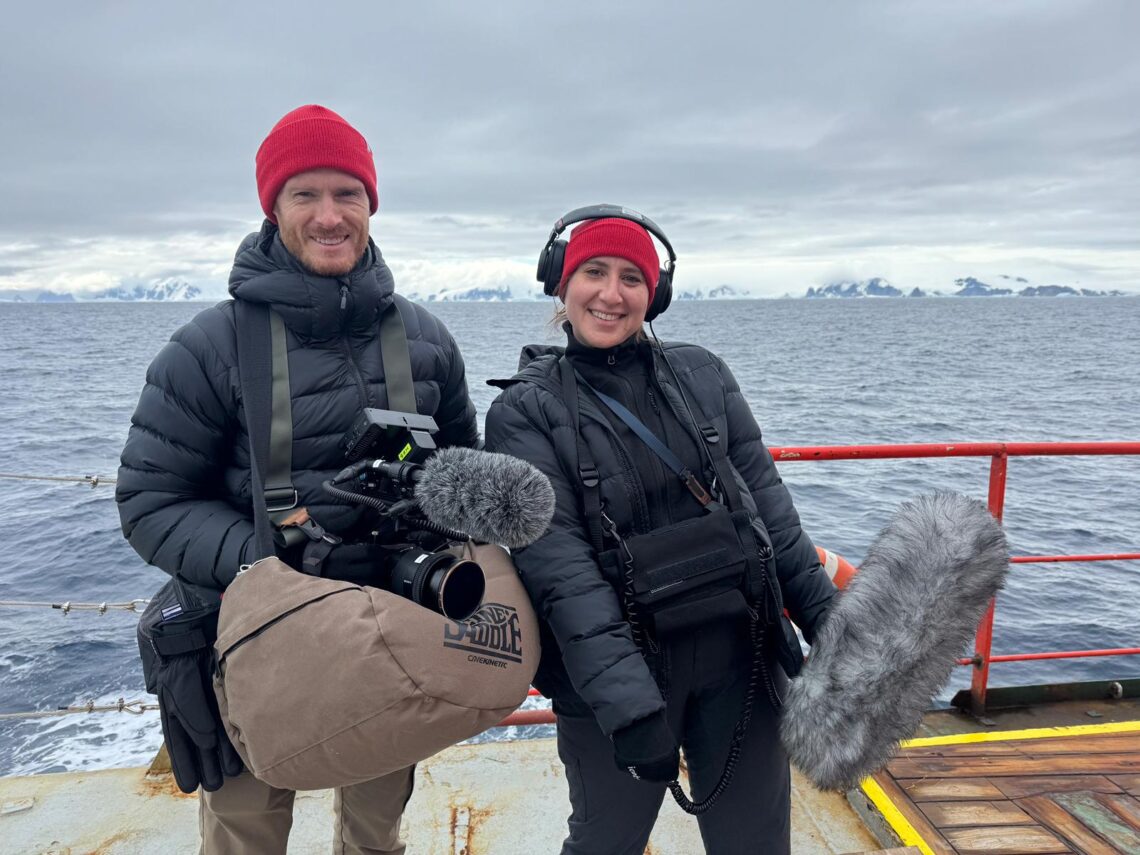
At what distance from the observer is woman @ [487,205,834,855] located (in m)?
2.06

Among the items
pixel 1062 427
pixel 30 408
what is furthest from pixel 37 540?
pixel 1062 427

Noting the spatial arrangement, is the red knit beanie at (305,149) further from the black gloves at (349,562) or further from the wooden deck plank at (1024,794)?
the wooden deck plank at (1024,794)

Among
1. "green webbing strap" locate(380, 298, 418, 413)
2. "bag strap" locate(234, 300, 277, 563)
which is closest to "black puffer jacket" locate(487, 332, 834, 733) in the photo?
"green webbing strap" locate(380, 298, 418, 413)

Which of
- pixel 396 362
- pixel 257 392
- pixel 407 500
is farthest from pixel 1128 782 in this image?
pixel 257 392

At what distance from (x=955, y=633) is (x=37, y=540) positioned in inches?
650

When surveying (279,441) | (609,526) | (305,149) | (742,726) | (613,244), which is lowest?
(742,726)

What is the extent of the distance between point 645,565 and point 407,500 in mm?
690

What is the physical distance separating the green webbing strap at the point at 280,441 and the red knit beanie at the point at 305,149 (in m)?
0.47

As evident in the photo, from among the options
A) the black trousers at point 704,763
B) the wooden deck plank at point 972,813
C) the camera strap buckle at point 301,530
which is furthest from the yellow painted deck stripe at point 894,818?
the camera strap buckle at point 301,530

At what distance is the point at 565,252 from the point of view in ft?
8.07

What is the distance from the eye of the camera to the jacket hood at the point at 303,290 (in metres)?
2.21

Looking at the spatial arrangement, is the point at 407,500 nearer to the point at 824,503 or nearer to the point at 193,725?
the point at 193,725

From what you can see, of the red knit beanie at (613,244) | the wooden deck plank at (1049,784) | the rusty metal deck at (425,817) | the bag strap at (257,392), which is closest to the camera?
the bag strap at (257,392)

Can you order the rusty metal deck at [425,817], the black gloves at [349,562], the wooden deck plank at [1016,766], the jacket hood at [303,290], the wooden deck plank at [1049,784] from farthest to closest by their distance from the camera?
1. the wooden deck plank at [1016,766]
2. the wooden deck plank at [1049,784]
3. the rusty metal deck at [425,817]
4. the jacket hood at [303,290]
5. the black gloves at [349,562]
